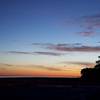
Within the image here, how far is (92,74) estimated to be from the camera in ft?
302

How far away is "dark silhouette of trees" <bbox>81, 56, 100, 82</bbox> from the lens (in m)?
90.1

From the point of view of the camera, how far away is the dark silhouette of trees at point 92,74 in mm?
90062
